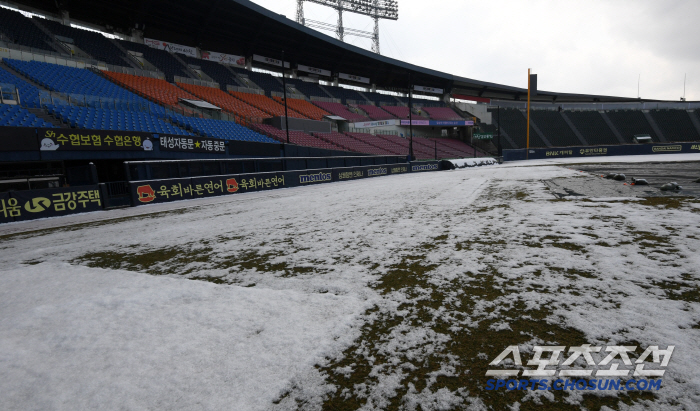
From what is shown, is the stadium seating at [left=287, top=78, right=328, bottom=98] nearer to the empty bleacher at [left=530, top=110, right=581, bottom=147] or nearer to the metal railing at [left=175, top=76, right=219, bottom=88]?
the metal railing at [left=175, top=76, right=219, bottom=88]

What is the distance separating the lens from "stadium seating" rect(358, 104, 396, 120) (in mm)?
50850

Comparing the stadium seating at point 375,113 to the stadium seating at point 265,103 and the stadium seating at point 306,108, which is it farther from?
the stadium seating at point 265,103

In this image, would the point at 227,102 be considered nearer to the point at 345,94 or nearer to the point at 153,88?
the point at 153,88

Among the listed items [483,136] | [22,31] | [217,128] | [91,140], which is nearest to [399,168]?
[217,128]

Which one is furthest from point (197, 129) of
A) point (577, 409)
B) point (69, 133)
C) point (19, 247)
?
point (577, 409)

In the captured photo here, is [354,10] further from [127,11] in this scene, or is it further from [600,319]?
[600,319]

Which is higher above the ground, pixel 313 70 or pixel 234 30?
pixel 234 30

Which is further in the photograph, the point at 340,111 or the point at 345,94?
the point at 345,94

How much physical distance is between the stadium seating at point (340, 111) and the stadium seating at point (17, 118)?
108 ft

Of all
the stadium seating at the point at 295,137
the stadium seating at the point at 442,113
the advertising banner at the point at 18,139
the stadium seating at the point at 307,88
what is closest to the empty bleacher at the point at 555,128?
the stadium seating at the point at 442,113

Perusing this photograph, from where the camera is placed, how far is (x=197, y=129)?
2175cm

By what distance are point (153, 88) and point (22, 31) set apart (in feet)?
33.7

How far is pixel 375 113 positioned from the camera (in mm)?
51688

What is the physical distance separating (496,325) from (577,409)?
0.81 m
